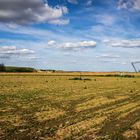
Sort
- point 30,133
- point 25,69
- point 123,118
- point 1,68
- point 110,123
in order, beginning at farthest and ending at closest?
point 25,69 < point 1,68 < point 123,118 < point 110,123 < point 30,133

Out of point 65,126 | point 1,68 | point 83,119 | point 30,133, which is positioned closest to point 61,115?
point 83,119

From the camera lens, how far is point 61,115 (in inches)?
588

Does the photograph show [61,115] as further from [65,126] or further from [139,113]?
[139,113]

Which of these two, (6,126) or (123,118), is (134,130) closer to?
(123,118)

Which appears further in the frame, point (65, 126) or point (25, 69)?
point (25, 69)

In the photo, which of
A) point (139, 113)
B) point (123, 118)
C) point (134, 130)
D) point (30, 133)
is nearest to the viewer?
point (30, 133)

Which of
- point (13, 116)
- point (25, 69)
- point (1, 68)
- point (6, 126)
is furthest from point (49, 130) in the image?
point (25, 69)

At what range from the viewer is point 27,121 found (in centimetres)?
1320

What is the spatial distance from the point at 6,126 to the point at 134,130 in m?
5.19

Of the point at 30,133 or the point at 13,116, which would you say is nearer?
the point at 30,133

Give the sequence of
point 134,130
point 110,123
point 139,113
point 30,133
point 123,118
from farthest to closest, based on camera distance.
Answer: point 139,113 → point 123,118 → point 110,123 → point 134,130 → point 30,133

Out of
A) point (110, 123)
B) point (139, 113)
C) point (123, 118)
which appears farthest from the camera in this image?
point (139, 113)

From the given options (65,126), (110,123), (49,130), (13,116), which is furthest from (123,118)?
(13,116)

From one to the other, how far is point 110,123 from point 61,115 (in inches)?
116
